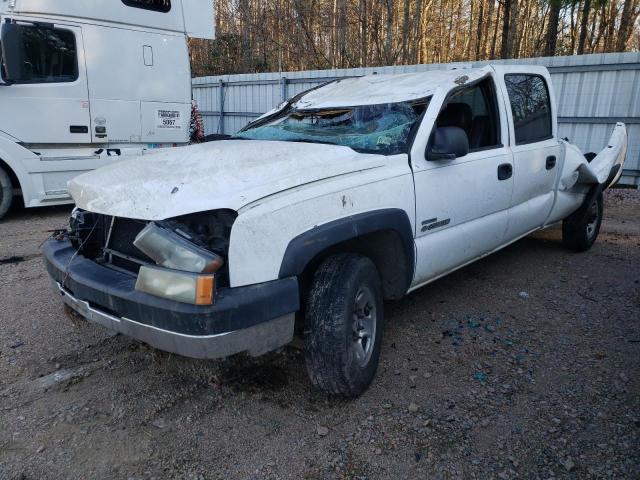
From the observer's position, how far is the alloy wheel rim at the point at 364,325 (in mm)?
2883

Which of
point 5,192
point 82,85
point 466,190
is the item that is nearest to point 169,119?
point 82,85

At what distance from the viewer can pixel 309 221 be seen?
2.57 m

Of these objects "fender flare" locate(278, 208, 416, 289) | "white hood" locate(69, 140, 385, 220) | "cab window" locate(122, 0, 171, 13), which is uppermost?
"cab window" locate(122, 0, 171, 13)

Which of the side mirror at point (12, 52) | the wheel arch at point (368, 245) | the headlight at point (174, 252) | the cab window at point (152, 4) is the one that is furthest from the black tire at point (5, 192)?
the wheel arch at point (368, 245)

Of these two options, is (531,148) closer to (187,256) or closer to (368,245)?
(368,245)

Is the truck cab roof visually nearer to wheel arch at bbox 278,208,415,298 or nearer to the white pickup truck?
the white pickup truck

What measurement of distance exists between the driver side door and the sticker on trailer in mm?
5555

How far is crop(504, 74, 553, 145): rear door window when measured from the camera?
447cm

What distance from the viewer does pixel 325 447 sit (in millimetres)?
2553

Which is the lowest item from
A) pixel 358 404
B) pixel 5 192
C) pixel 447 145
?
pixel 358 404

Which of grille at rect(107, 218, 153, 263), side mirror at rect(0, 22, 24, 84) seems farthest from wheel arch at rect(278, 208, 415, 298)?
side mirror at rect(0, 22, 24, 84)

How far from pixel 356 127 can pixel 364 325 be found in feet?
4.61

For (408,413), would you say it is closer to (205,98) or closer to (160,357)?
(160,357)

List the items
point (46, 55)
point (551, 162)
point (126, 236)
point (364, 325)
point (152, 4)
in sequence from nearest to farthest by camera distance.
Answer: point (126, 236) → point (364, 325) → point (551, 162) → point (46, 55) → point (152, 4)
